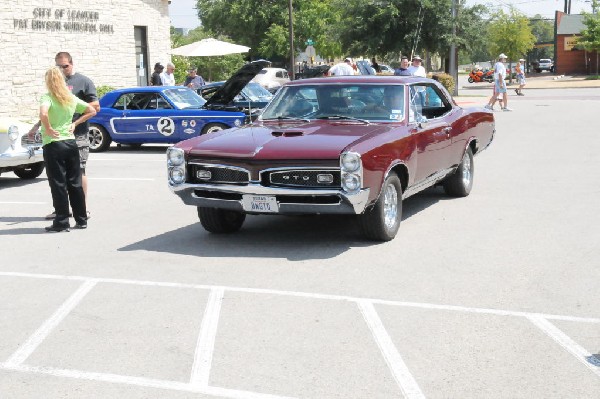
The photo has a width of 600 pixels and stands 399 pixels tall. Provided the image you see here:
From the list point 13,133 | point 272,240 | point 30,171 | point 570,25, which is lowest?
point 272,240

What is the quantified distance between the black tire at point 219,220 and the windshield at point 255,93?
10.5m

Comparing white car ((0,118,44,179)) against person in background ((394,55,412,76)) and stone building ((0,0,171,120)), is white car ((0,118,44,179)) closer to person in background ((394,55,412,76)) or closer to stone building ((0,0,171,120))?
person in background ((394,55,412,76))

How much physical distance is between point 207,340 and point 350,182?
2.55m

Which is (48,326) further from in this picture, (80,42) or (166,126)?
(80,42)

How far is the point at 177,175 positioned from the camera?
8.16m

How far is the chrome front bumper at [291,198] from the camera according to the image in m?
7.45

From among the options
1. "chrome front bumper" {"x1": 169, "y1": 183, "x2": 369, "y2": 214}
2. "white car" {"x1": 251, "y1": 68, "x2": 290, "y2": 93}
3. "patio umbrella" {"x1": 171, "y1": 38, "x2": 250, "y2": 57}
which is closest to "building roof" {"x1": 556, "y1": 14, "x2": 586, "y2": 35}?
"white car" {"x1": 251, "y1": 68, "x2": 290, "y2": 93}

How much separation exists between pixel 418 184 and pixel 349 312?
3.37m

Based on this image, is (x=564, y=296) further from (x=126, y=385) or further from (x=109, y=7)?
(x=109, y=7)

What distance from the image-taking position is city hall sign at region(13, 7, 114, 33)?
2514 centimetres

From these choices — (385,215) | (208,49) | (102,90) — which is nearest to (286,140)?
(385,215)

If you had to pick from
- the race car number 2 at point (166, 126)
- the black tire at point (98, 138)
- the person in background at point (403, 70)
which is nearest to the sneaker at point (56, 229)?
the race car number 2 at point (166, 126)

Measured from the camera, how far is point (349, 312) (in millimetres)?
5836

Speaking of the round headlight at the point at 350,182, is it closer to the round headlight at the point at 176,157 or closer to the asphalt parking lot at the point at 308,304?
the asphalt parking lot at the point at 308,304
